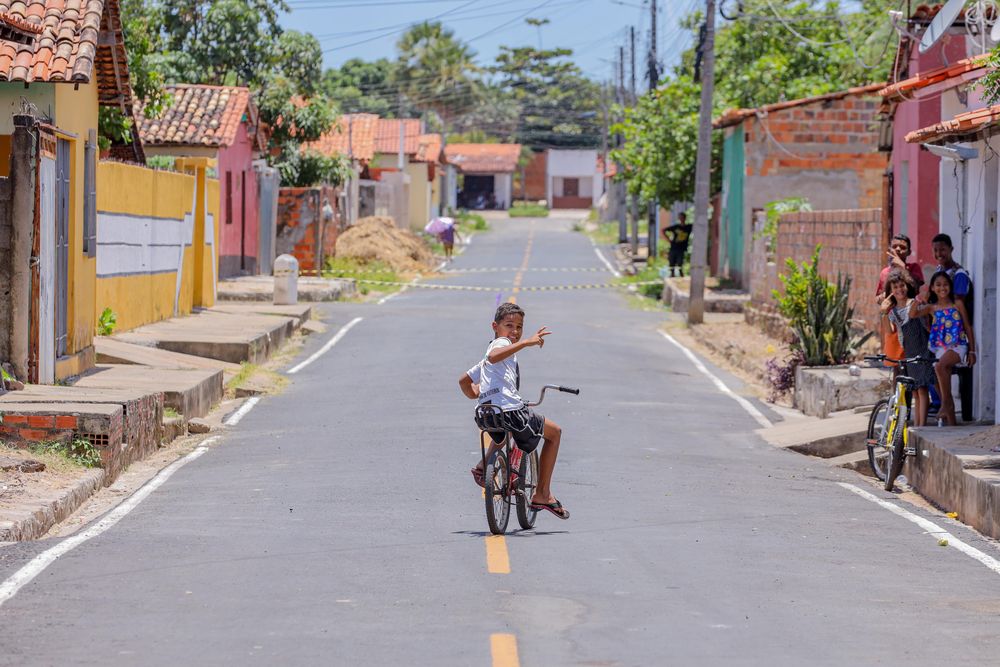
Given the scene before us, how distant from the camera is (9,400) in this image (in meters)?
13.9

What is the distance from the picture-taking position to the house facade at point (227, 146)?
3803 cm

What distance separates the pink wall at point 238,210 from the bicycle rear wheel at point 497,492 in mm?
27599

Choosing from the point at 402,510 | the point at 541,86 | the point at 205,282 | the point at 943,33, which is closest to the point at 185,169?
the point at 205,282

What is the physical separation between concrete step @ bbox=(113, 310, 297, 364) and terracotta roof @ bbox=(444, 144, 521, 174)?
80155mm

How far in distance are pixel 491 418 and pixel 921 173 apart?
12.2 metres

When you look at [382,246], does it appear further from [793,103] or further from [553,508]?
[553,508]

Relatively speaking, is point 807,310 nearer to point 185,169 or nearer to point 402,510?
point 402,510

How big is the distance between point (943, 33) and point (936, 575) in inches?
465

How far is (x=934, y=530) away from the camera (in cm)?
1182

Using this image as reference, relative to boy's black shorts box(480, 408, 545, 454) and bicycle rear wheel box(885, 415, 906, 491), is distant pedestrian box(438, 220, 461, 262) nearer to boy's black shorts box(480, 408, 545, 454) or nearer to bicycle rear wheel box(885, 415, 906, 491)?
bicycle rear wheel box(885, 415, 906, 491)

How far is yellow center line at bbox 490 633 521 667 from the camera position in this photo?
6.87 metres

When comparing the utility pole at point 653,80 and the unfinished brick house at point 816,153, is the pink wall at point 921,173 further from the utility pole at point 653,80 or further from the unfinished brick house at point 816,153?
the utility pole at point 653,80

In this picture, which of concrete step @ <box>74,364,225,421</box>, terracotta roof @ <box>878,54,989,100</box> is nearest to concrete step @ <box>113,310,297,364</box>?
concrete step @ <box>74,364,225,421</box>

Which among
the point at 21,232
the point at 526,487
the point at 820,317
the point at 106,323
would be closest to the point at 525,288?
the point at 106,323
